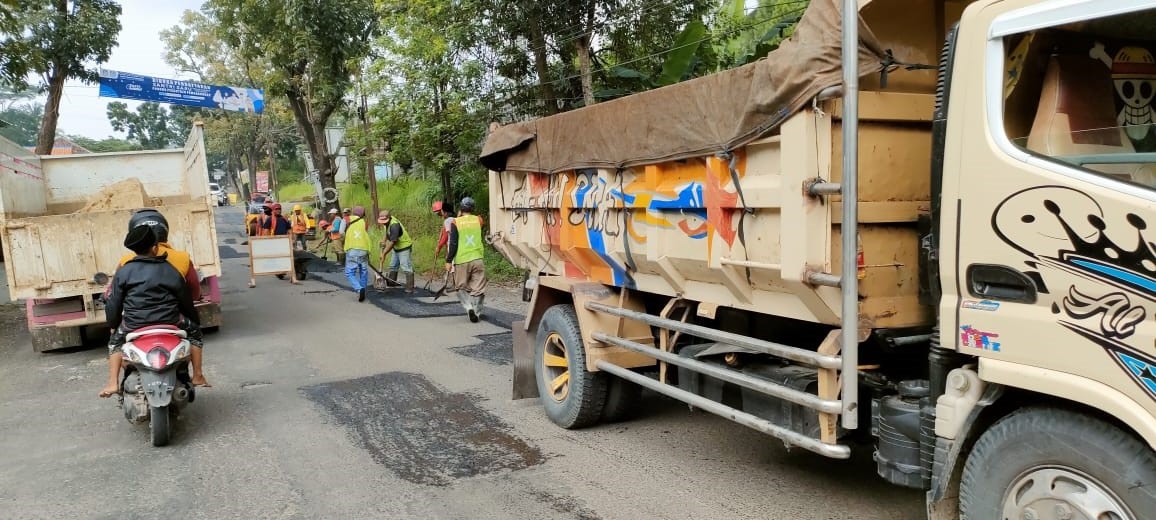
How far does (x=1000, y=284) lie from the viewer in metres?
2.62

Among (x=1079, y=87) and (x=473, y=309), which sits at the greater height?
(x=1079, y=87)

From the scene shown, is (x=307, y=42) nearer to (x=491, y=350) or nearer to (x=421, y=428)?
(x=491, y=350)

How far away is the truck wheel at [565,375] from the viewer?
5297 mm

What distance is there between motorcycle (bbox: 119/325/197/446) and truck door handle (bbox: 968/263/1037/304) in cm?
506

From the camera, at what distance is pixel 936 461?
2850 millimetres

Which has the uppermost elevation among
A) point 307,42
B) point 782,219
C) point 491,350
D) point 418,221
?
point 307,42

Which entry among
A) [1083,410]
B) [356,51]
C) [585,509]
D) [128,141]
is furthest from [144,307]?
[128,141]

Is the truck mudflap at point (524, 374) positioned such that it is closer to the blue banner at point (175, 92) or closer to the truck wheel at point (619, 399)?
the truck wheel at point (619, 399)

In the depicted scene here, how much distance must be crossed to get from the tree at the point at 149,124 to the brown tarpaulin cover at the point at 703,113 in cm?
8253

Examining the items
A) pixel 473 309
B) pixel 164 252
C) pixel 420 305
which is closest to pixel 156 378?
pixel 164 252

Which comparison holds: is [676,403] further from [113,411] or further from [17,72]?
[17,72]

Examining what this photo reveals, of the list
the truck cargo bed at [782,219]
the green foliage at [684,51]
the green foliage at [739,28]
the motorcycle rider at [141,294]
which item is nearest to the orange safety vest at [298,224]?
the green foliage at [684,51]

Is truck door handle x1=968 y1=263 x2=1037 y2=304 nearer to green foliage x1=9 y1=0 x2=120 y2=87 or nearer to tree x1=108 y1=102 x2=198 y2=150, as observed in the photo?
green foliage x1=9 y1=0 x2=120 y2=87

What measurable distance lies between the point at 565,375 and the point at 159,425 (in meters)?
2.84
